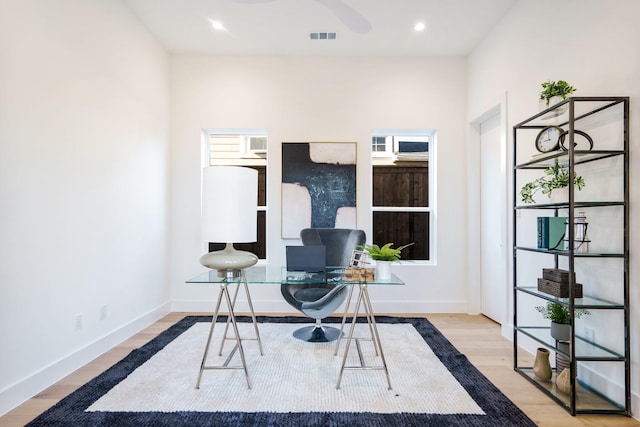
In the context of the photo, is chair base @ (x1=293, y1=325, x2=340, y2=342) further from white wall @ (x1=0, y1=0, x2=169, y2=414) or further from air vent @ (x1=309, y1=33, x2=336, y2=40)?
air vent @ (x1=309, y1=33, x2=336, y2=40)

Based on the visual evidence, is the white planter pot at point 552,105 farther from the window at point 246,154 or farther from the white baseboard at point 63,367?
the white baseboard at point 63,367

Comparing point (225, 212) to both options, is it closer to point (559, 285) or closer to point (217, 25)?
point (559, 285)

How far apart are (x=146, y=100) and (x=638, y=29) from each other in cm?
398

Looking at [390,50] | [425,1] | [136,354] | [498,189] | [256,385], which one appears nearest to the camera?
[256,385]

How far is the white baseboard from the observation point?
2158 millimetres

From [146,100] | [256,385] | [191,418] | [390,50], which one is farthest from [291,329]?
[390,50]

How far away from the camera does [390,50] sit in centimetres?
428

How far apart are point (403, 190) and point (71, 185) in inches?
134

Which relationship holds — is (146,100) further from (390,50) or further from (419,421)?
(419,421)

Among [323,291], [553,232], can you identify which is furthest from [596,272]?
[323,291]

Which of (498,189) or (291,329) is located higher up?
(498,189)

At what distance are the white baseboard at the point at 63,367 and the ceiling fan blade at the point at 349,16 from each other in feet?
11.1

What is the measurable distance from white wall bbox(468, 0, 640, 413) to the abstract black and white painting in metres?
1.63

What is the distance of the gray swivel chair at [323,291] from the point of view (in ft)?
10.4
